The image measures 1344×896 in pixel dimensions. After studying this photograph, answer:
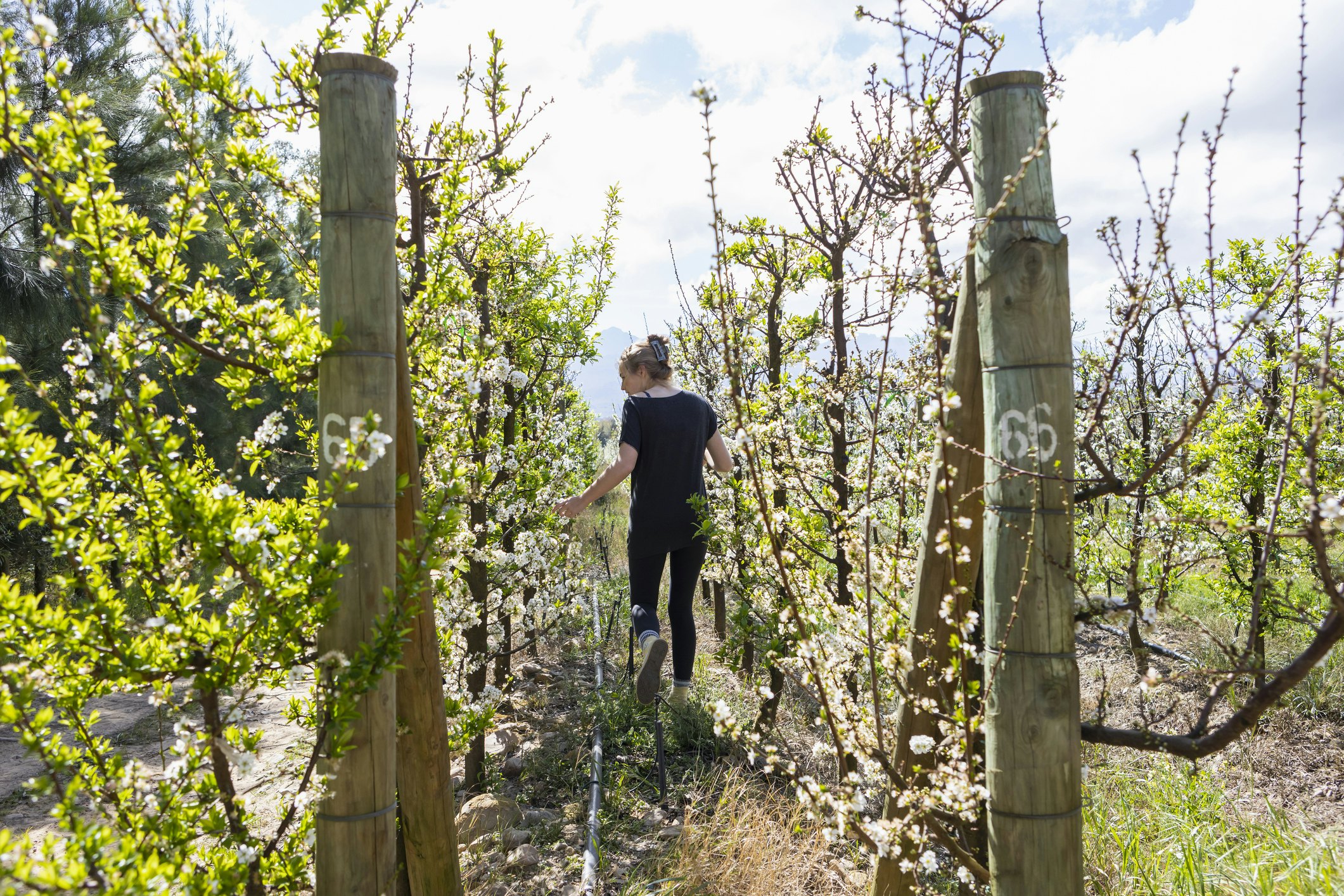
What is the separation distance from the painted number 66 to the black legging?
2.48m

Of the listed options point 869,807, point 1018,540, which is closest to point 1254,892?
point 869,807

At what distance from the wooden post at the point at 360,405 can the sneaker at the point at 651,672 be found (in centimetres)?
187

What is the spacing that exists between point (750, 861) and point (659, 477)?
1884 millimetres

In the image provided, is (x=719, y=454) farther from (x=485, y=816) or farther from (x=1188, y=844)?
(x=1188, y=844)

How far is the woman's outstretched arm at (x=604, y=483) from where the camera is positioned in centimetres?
383

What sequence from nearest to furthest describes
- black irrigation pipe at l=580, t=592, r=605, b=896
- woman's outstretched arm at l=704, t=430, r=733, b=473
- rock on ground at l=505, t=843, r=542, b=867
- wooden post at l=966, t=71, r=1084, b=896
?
wooden post at l=966, t=71, r=1084, b=896 → black irrigation pipe at l=580, t=592, r=605, b=896 → rock on ground at l=505, t=843, r=542, b=867 → woman's outstretched arm at l=704, t=430, r=733, b=473

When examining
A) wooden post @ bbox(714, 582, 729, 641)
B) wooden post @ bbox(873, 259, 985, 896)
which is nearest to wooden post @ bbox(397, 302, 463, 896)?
wooden post @ bbox(873, 259, 985, 896)

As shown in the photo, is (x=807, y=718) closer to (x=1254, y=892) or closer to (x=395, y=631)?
(x=1254, y=892)

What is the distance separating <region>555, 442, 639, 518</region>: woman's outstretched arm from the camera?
3.83 m

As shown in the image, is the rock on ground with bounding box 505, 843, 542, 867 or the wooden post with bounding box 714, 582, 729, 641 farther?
the wooden post with bounding box 714, 582, 729, 641

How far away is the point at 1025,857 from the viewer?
185cm

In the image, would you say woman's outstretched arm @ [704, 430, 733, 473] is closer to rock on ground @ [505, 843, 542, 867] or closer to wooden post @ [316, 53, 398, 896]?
rock on ground @ [505, 843, 542, 867]

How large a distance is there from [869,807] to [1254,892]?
4.86 feet

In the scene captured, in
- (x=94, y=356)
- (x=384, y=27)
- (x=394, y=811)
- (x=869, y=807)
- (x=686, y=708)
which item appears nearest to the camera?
(x=94, y=356)
